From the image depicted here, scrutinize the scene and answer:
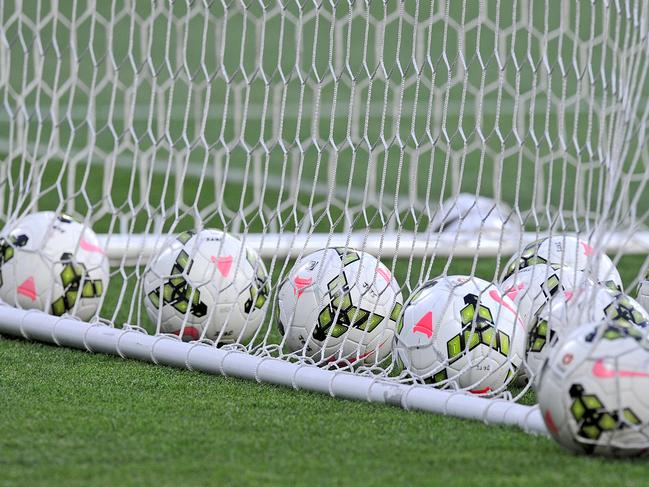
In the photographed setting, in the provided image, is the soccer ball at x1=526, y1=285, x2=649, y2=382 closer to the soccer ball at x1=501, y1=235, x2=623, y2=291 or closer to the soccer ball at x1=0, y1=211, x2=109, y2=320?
the soccer ball at x1=501, y1=235, x2=623, y2=291

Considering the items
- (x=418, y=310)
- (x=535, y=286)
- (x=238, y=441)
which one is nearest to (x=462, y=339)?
(x=418, y=310)

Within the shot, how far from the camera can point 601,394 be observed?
3.50 m

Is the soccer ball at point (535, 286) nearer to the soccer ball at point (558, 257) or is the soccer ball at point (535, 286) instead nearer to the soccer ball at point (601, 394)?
the soccer ball at point (558, 257)

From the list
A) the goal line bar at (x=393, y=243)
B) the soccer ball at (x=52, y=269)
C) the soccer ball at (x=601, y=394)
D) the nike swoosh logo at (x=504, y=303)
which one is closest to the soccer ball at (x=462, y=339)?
the nike swoosh logo at (x=504, y=303)

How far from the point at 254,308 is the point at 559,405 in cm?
197

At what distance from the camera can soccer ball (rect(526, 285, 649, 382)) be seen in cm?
433

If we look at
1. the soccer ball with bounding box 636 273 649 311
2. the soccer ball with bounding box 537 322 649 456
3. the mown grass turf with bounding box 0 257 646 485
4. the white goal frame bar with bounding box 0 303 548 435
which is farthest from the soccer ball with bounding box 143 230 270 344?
the soccer ball with bounding box 537 322 649 456

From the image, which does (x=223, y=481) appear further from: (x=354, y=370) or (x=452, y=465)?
(x=354, y=370)

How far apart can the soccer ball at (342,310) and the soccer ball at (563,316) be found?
60cm

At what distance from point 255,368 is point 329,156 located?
702 centimetres

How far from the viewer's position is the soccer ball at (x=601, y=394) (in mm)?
3488

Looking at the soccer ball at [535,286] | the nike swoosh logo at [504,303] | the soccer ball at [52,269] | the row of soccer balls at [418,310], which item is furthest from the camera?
the soccer ball at [52,269]

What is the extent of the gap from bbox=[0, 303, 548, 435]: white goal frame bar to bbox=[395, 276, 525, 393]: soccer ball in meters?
0.16

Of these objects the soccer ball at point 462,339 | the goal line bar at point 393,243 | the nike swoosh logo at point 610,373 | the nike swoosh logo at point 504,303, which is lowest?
the goal line bar at point 393,243
